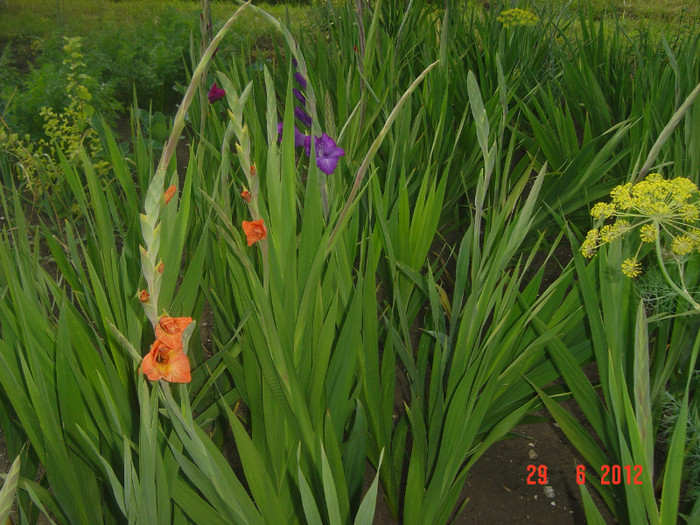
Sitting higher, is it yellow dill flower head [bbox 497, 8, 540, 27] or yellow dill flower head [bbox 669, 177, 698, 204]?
yellow dill flower head [bbox 497, 8, 540, 27]

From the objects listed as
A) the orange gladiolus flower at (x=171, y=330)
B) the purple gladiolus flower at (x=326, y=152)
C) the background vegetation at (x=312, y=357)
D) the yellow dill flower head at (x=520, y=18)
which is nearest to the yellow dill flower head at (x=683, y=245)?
the background vegetation at (x=312, y=357)

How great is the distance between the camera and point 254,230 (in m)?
0.86

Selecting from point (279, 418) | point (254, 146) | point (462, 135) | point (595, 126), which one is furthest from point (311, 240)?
point (595, 126)

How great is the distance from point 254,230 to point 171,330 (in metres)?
0.29

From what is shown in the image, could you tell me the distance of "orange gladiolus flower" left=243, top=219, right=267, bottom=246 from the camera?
0.86 metres

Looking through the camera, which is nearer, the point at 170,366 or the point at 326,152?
the point at 170,366

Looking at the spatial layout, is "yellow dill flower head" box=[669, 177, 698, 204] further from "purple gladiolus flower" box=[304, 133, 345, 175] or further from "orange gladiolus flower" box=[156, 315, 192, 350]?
"orange gladiolus flower" box=[156, 315, 192, 350]

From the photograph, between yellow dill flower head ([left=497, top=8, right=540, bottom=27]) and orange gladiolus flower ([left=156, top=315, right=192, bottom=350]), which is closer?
orange gladiolus flower ([left=156, top=315, right=192, bottom=350])

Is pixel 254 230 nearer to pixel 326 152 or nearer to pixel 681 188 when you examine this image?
pixel 326 152
